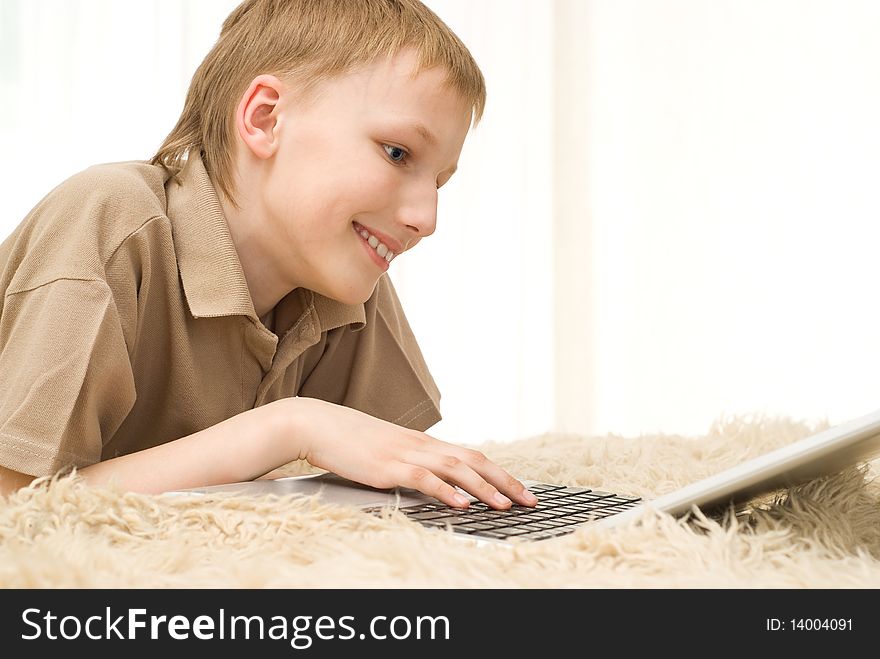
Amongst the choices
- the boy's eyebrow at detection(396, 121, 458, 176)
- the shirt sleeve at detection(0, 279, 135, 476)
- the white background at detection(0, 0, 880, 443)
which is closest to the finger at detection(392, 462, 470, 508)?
the shirt sleeve at detection(0, 279, 135, 476)

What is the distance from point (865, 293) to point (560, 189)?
3.53 ft

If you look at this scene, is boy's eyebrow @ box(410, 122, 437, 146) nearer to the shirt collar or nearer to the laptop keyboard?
the shirt collar

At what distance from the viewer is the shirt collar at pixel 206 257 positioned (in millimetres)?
950

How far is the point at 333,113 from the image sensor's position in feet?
3.22

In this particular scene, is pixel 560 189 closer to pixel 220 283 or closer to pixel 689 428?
pixel 689 428

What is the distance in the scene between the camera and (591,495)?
786 mm

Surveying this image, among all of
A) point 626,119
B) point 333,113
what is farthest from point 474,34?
point 333,113

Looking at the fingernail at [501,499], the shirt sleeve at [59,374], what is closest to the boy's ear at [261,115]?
the shirt sleeve at [59,374]

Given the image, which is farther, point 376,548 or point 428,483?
point 428,483

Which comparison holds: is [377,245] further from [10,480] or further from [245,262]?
[10,480]

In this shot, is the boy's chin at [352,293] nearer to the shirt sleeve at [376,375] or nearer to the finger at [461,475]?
the shirt sleeve at [376,375]

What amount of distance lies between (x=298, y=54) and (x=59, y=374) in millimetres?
479

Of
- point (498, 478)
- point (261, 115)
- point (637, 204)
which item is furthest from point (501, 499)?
point (637, 204)
